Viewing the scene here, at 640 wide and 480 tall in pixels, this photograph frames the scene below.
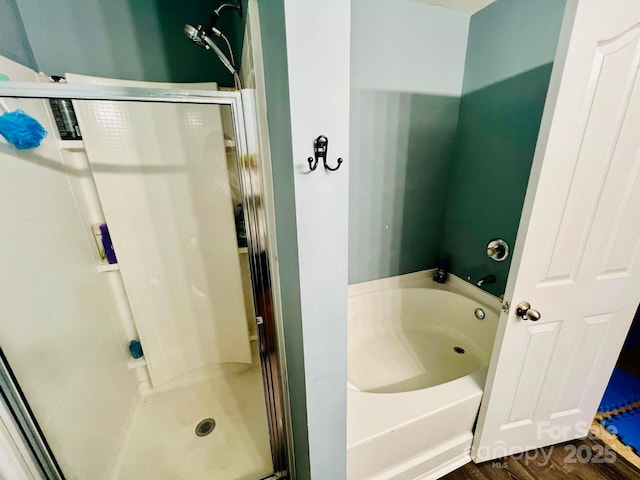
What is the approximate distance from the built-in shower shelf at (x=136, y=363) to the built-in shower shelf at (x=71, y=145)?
4.28 ft

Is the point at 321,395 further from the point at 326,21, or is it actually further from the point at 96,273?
the point at 96,273

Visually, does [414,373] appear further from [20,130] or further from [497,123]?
[20,130]

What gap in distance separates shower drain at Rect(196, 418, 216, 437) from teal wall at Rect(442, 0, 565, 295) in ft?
6.73

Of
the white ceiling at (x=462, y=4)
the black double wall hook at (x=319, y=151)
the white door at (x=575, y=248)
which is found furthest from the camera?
the white ceiling at (x=462, y=4)

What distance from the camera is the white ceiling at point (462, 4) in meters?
1.55

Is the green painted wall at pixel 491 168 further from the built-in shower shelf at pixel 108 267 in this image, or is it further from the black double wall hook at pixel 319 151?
the built-in shower shelf at pixel 108 267

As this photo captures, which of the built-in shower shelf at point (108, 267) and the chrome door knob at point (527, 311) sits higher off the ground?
the built-in shower shelf at point (108, 267)

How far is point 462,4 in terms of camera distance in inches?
62.1

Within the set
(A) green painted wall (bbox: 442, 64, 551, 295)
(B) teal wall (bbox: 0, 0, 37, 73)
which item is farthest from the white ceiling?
(B) teal wall (bbox: 0, 0, 37, 73)

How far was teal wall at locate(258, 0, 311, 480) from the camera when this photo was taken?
547 mm

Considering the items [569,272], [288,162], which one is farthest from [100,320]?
[569,272]

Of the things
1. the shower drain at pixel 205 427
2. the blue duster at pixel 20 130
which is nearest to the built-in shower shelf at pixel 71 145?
the blue duster at pixel 20 130

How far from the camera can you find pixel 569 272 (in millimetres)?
1039

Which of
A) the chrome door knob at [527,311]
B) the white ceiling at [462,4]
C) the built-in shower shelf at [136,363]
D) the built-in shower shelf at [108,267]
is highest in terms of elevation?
the white ceiling at [462,4]
